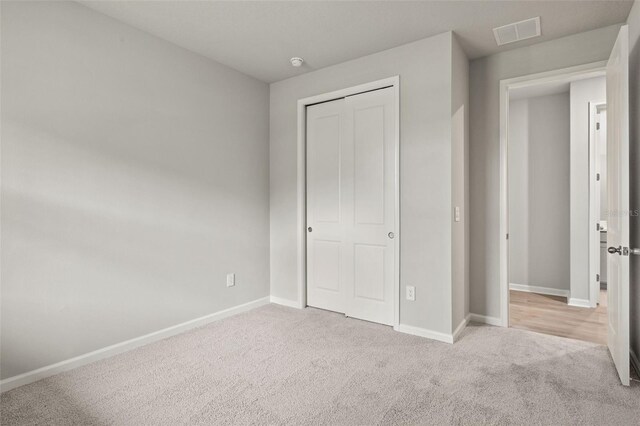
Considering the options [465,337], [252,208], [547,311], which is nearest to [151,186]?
[252,208]

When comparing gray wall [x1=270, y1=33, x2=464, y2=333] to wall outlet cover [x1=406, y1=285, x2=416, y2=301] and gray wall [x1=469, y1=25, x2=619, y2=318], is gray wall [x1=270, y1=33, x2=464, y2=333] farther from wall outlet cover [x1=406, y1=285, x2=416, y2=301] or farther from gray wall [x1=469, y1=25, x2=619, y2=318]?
gray wall [x1=469, y1=25, x2=619, y2=318]

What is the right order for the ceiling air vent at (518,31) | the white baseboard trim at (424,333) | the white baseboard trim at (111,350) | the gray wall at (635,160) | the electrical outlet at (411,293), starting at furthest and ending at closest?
the electrical outlet at (411,293)
the white baseboard trim at (424,333)
the ceiling air vent at (518,31)
the gray wall at (635,160)
the white baseboard trim at (111,350)

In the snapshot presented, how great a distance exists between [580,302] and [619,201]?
94.2 inches

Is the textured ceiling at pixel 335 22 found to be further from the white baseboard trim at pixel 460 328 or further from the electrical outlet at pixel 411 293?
the white baseboard trim at pixel 460 328

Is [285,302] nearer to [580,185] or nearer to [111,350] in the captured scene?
[111,350]

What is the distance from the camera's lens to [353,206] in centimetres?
358

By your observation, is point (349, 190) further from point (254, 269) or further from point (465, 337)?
point (465, 337)

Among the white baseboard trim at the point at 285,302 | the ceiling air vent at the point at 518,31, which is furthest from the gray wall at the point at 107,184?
the ceiling air vent at the point at 518,31

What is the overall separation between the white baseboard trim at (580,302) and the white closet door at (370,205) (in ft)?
7.75

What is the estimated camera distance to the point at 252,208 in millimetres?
3955

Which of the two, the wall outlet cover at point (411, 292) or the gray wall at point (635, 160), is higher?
the gray wall at point (635, 160)

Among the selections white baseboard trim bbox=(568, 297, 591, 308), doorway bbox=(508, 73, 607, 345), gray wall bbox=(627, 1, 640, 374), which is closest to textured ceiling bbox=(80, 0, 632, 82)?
gray wall bbox=(627, 1, 640, 374)

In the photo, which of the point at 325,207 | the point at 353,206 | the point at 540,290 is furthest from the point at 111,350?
the point at 540,290

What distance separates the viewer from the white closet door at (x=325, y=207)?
3.70 meters
